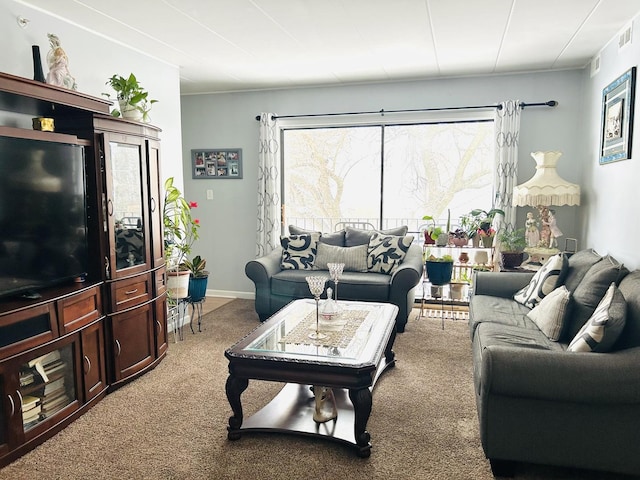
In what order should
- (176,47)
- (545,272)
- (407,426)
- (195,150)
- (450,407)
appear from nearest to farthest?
(407,426), (450,407), (545,272), (176,47), (195,150)

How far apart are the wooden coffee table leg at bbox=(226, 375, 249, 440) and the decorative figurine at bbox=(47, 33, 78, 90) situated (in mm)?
2029

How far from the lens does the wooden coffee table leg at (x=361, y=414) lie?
93.6 inches

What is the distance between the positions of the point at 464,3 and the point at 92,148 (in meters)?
2.53

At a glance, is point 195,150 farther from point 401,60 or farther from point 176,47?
point 401,60

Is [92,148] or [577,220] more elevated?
[92,148]

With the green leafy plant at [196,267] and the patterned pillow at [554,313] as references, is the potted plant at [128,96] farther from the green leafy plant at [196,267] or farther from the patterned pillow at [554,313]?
the patterned pillow at [554,313]

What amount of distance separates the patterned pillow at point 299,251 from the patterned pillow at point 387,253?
0.62 meters

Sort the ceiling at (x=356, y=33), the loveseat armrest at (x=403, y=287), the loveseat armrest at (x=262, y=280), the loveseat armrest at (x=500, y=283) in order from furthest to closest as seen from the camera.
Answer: the loveseat armrest at (x=262, y=280) < the loveseat armrest at (x=403, y=287) < the loveseat armrest at (x=500, y=283) < the ceiling at (x=356, y=33)

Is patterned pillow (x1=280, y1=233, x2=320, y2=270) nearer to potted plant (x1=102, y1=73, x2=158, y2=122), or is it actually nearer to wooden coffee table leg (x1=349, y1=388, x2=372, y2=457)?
potted plant (x1=102, y1=73, x2=158, y2=122)

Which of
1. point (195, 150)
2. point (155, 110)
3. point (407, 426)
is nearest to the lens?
point (407, 426)

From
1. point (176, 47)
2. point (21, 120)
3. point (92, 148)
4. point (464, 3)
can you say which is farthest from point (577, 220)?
point (21, 120)

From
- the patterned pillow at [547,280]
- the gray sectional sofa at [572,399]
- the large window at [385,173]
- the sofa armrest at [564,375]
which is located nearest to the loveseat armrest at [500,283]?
the patterned pillow at [547,280]

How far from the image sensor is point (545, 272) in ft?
11.2

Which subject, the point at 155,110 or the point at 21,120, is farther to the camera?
the point at 155,110
